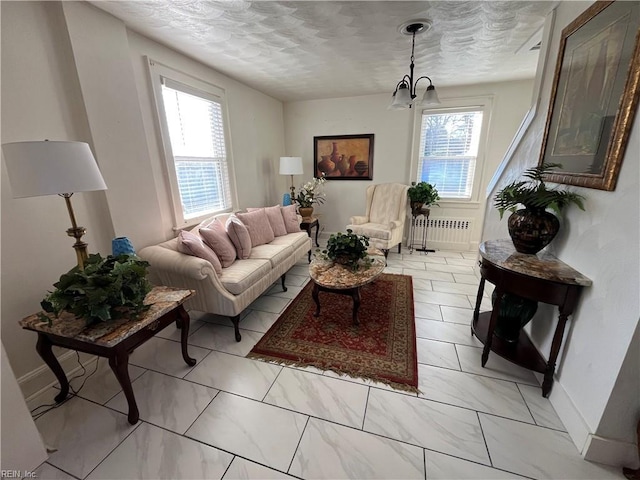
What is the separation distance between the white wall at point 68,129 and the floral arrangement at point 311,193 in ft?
7.08

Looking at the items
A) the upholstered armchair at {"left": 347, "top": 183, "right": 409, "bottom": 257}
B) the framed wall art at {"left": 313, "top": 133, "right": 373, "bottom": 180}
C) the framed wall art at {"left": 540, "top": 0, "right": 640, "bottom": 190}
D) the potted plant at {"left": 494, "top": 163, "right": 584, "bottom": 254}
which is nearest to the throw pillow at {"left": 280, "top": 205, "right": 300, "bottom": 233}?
the upholstered armchair at {"left": 347, "top": 183, "right": 409, "bottom": 257}

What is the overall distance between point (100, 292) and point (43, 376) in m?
1.01

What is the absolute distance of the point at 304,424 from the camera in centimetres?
149

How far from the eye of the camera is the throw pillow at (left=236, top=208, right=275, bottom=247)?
9.97 feet

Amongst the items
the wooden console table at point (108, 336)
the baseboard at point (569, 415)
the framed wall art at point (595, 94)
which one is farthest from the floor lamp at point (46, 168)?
the baseboard at point (569, 415)

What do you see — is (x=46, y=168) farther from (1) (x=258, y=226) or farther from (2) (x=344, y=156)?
(2) (x=344, y=156)

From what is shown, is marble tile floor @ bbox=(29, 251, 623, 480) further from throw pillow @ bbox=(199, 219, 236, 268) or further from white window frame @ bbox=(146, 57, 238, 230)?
white window frame @ bbox=(146, 57, 238, 230)

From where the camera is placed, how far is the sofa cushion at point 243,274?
2.18m

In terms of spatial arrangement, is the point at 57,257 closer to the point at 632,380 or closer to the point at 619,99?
the point at 632,380

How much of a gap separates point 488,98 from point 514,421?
4.07m

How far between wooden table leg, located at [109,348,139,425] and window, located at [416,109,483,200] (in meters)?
4.34

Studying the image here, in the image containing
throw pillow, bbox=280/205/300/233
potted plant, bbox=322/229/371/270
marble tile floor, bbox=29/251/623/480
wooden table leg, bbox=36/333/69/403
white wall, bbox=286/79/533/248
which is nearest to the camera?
marble tile floor, bbox=29/251/623/480

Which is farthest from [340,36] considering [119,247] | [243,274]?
[119,247]

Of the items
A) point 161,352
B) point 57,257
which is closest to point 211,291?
point 161,352
